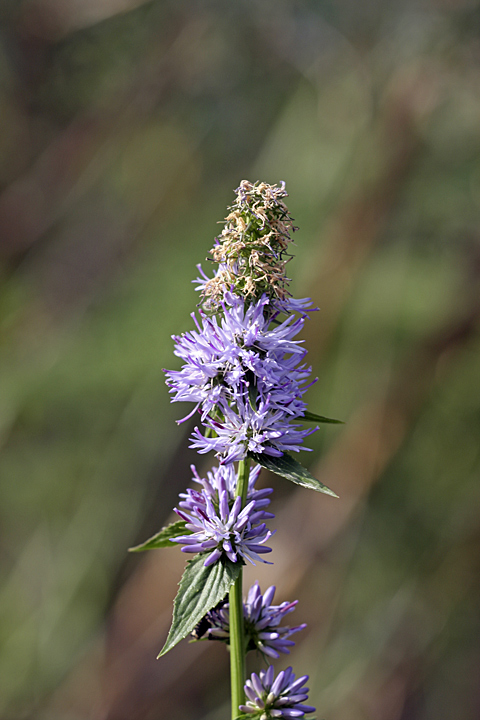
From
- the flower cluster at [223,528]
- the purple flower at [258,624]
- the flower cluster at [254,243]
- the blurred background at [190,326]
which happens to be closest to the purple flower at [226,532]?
the flower cluster at [223,528]


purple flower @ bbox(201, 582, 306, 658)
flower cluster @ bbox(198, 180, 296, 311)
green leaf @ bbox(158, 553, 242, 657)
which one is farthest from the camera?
purple flower @ bbox(201, 582, 306, 658)

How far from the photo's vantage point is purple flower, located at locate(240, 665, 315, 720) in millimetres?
1015

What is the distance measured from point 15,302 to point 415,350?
3.81 m

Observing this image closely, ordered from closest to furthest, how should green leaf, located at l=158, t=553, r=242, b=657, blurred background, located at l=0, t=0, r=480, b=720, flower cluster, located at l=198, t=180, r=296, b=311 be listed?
green leaf, located at l=158, t=553, r=242, b=657
flower cluster, located at l=198, t=180, r=296, b=311
blurred background, located at l=0, t=0, r=480, b=720

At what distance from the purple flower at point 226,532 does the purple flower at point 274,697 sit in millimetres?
229

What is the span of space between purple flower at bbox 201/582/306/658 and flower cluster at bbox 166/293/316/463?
326 mm

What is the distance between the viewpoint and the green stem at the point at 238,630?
1.00 metres

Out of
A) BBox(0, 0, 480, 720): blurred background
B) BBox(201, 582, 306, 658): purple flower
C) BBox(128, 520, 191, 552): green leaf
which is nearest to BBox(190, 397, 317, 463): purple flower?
BBox(128, 520, 191, 552): green leaf

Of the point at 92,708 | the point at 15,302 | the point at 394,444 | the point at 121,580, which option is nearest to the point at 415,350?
the point at 394,444

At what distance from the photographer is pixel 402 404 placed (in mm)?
4230

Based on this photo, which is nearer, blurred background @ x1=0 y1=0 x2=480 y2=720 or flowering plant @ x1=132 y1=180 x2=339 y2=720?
flowering plant @ x1=132 y1=180 x2=339 y2=720

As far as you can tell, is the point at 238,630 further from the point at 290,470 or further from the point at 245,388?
the point at 245,388

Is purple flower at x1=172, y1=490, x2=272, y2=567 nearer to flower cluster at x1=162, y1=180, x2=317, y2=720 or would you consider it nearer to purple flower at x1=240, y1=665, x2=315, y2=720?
flower cluster at x1=162, y1=180, x2=317, y2=720

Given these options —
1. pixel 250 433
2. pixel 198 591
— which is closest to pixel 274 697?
pixel 198 591
